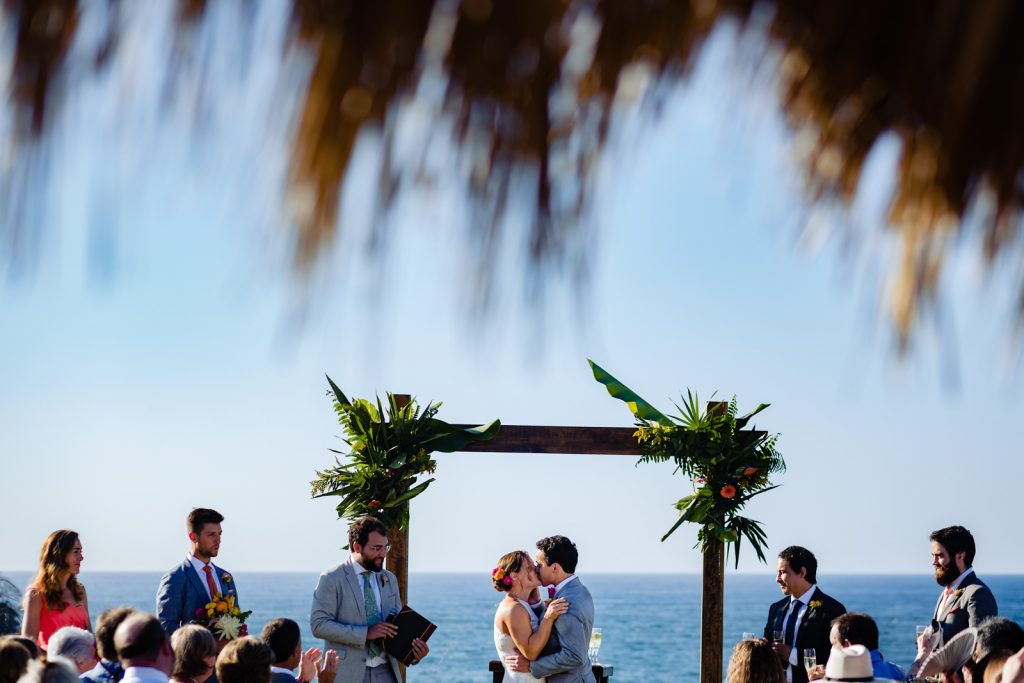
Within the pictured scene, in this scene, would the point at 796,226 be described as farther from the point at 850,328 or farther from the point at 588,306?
the point at 588,306

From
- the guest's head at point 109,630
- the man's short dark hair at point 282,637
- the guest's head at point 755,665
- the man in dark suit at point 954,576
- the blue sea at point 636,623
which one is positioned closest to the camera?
the guest's head at point 755,665

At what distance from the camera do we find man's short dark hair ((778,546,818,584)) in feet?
19.0

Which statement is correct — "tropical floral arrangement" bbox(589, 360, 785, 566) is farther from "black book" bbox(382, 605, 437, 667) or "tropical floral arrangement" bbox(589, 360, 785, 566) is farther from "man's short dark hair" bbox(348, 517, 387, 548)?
"man's short dark hair" bbox(348, 517, 387, 548)

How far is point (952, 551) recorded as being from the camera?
557 cm

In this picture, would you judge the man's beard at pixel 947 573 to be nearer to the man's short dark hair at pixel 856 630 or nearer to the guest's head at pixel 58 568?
the man's short dark hair at pixel 856 630

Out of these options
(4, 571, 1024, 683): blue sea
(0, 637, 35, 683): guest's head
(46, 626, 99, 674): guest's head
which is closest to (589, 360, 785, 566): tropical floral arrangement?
(46, 626, 99, 674): guest's head

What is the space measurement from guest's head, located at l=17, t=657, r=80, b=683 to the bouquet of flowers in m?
2.42

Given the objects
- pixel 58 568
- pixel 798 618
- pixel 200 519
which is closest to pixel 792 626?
pixel 798 618

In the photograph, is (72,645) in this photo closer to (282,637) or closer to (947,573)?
(282,637)

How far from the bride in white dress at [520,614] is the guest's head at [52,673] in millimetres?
2917

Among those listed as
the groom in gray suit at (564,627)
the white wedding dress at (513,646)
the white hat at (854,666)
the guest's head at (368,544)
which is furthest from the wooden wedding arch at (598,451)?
the white hat at (854,666)

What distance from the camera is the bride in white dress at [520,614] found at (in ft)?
19.2

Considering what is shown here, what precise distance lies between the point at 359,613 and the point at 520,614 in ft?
2.92

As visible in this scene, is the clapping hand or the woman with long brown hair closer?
the clapping hand
